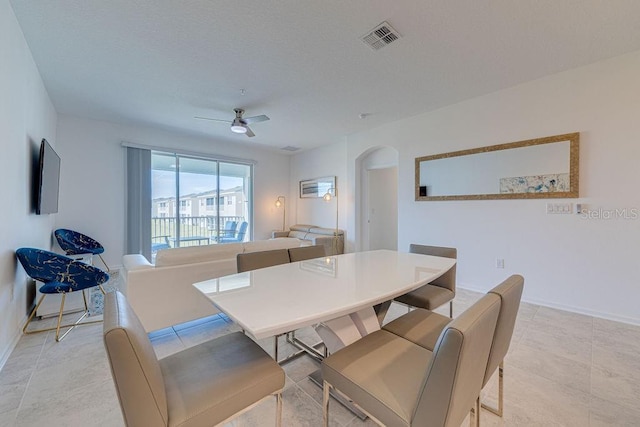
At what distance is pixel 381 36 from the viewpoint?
91.0 inches

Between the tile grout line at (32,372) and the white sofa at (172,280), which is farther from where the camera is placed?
the white sofa at (172,280)

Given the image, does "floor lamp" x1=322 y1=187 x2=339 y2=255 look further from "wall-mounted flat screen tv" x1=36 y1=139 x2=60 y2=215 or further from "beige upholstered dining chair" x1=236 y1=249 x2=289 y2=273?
"wall-mounted flat screen tv" x1=36 y1=139 x2=60 y2=215

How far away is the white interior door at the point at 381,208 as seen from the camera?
5.70 metres

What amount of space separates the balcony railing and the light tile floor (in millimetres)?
3133

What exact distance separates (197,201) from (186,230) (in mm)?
677

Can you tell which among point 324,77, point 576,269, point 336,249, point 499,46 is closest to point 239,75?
point 324,77

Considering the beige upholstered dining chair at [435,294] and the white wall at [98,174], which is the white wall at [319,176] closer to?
the white wall at [98,174]

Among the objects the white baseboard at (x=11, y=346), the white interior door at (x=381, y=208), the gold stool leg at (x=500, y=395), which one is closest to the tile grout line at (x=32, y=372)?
the white baseboard at (x=11, y=346)

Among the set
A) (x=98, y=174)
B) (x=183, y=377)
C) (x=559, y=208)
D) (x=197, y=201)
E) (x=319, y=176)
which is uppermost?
(x=319, y=176)

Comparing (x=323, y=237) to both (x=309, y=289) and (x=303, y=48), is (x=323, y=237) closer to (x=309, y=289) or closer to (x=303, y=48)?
(x=303, y=48)

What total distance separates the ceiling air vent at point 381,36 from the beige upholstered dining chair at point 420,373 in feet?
7.38

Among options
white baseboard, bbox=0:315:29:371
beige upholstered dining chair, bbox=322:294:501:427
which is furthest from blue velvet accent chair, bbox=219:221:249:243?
beige upholstered dining chair, bbox=322:294:501:427

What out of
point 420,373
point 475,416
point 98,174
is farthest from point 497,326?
point 98,174

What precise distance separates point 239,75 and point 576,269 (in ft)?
14.3
